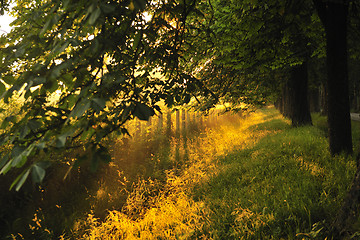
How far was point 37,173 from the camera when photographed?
1.08 meters

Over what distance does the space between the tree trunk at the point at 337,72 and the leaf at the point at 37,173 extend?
573cm

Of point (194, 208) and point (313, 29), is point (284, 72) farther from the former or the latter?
point (194, 208)

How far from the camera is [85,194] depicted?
274 inches

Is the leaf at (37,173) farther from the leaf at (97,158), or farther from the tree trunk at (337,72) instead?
the tree trunk at (337,72)

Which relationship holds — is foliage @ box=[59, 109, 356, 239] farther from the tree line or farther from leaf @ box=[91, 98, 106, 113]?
leaf @ box=[91, 98, 106, 113]

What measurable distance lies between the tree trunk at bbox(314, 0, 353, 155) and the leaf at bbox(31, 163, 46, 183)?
226 inches

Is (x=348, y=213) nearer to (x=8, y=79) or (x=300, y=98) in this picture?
(x=8, y=79)

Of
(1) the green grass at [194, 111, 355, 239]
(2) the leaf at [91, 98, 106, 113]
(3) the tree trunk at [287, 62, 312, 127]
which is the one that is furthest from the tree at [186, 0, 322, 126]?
(2) the leaf at [91, 98, 106, 113]

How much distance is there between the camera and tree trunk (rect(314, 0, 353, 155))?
15.7 ft

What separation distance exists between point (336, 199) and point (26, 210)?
7.46 meters

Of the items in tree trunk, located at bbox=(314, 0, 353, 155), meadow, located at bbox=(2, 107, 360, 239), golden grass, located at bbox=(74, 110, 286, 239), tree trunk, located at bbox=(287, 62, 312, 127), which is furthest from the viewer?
tree trunk, located at bbox=(287, 62, 312, 127)

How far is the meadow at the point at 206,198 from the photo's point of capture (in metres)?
3.16

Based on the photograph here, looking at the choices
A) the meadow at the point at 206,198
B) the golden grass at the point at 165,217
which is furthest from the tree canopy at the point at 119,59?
the golden grass at the point at 165,217

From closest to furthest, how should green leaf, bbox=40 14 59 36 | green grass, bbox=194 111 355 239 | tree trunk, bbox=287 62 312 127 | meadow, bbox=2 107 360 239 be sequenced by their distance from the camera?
green leaf, bbox=40 14 59 36, green grass, bbox=194 111 355 239, meadow, bbox=2 107 360 239, tree trunk, bbox=287 62 312 127
